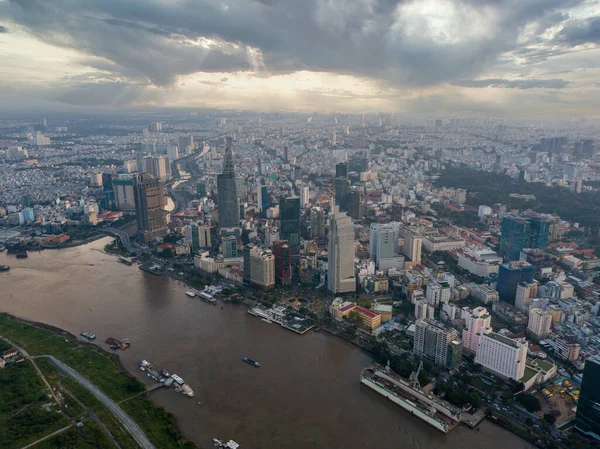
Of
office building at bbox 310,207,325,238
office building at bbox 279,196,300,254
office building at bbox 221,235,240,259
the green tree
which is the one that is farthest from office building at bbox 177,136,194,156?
the green tree

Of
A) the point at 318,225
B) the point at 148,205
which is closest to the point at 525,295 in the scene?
the point at 318,225

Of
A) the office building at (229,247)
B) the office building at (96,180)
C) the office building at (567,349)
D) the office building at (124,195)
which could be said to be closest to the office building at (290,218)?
the office building at (229,247)

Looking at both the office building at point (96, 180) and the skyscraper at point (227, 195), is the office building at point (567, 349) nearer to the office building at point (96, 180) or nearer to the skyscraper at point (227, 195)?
the skyscraper at point (227, 195)

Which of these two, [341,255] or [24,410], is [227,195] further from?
[24,410]

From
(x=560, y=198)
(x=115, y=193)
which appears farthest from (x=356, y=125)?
(x=115, y=193)

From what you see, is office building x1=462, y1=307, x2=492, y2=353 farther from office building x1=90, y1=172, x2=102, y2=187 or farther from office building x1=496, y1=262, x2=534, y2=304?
office building x1=90, y1=172, x2=102, y2=187
